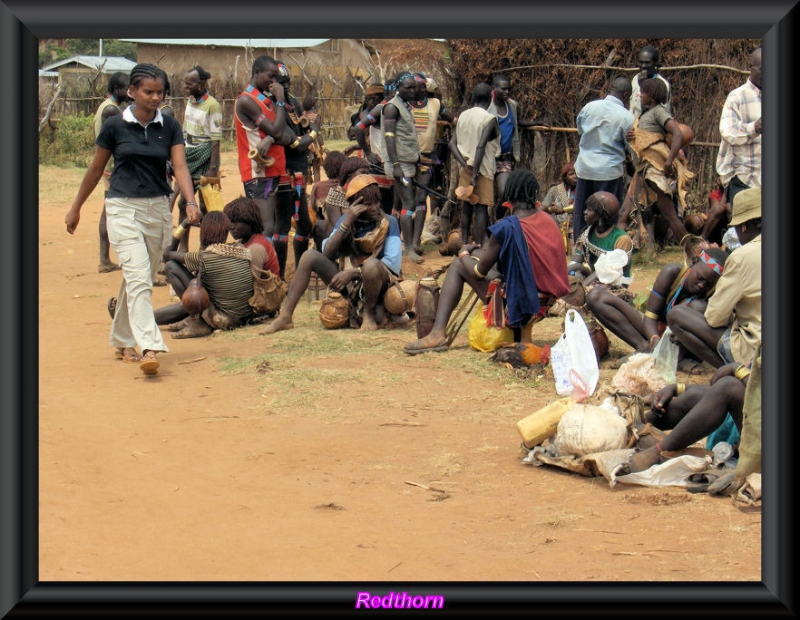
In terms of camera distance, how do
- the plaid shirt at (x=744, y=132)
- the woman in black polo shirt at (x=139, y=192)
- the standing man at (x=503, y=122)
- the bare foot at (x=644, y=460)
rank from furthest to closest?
the standing man at (x=503, y=122), the plaid shirt at (x=744, y=132), the woman in black polo shirt at (x=139, y=192), the bare foot at (x=644, y=460)

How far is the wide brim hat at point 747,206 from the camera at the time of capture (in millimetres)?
5152

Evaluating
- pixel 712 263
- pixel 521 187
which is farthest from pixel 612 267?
pixel 712 263

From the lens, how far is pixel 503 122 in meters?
11.7

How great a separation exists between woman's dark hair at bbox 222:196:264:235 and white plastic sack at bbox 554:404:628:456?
415 centimetres

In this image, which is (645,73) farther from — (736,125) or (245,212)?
(245,212)

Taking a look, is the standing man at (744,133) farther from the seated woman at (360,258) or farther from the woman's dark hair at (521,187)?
the seated woman at (360,258)

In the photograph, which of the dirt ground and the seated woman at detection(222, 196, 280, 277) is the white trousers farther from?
the seated woman at detection(222, 196, 280, 277)

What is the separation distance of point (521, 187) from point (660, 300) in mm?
1222

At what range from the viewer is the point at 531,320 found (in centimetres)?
737

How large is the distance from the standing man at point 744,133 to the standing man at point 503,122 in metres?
3.46

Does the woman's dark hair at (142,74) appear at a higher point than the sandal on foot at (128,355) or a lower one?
higher

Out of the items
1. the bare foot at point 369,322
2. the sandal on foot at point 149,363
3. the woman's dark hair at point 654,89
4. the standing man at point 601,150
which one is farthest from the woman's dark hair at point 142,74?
the woman's dark hair at point 654,89

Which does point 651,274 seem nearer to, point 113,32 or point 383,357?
point 383,357
